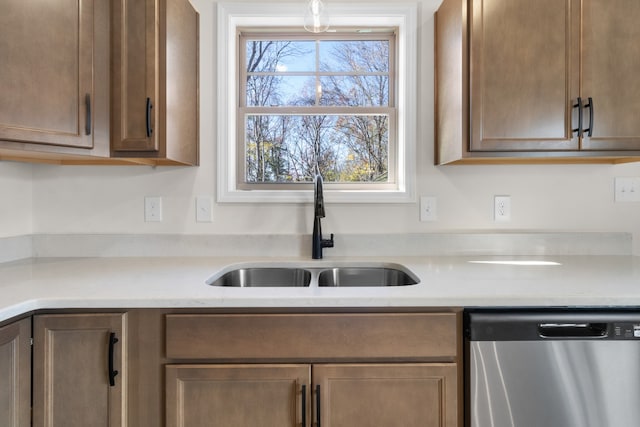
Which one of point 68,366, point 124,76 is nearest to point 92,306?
point 68,366

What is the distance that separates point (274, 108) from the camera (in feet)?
6.48

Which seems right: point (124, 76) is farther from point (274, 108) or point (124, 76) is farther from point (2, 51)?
point (274, 108)

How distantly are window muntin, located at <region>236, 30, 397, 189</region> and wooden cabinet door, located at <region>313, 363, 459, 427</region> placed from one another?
109 cm

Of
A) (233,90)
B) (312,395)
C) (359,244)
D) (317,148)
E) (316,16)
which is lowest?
(312,395)

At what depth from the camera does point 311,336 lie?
111 centimetres

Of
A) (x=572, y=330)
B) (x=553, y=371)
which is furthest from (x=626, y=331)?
(x=553, y=371)

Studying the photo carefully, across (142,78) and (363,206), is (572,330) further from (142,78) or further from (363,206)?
(142,78)

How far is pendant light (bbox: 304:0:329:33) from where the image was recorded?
140 centimetres

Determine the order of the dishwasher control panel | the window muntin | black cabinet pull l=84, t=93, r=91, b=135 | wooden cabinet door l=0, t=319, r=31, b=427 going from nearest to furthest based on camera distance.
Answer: wooden cabinet door l=0, t=319, r=31, b=427
the dishwasher control panel
black cabinet pull l=84, t=93, r=91, b=135
the window muntin

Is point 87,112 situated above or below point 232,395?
above

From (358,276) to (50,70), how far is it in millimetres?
1437

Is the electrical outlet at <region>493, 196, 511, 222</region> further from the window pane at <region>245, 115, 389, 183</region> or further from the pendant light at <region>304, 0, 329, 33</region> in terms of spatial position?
the pendant light at <region>304, 0, 329, 33</region>

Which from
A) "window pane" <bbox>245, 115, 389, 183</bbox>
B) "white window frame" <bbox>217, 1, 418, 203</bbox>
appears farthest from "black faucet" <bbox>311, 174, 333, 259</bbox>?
"window pane" <bbox>245, 115, 389, 183</bbox>

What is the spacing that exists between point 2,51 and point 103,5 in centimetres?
41
